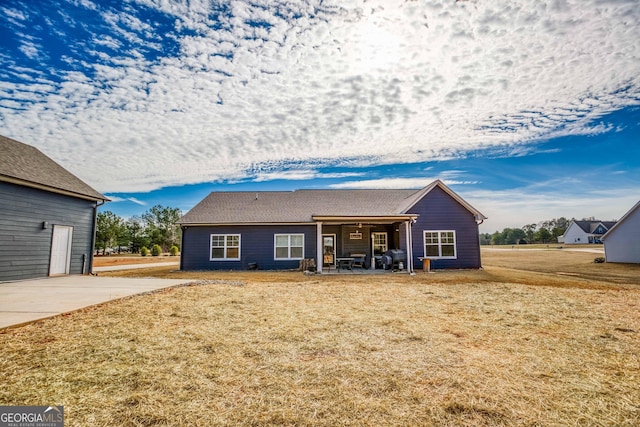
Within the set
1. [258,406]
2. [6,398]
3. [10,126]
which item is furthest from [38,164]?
[258,406]

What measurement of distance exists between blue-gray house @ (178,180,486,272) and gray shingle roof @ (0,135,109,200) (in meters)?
5.43

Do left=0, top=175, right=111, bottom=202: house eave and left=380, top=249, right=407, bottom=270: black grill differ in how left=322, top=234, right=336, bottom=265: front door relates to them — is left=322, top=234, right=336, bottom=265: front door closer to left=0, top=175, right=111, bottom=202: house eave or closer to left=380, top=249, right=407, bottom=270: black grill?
left=380, top=249, right=407, bottom=270: black grill

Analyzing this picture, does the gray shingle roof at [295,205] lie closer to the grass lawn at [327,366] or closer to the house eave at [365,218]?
the house eave at [365,218]

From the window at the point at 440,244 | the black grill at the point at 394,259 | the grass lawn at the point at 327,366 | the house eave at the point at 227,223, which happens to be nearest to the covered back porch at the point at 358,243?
the black grill at the point at 394,259

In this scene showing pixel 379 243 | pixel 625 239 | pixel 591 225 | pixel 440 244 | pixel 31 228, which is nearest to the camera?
pixel 31 228

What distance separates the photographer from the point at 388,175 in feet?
102

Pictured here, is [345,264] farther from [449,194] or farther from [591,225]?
[591,225]

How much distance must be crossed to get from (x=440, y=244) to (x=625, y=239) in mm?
14765

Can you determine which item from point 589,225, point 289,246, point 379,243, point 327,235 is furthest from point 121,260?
point 589,225

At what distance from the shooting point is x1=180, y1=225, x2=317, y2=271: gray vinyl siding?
18.9m

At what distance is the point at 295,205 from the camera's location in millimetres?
21266

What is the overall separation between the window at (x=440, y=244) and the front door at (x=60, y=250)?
18.3 metres

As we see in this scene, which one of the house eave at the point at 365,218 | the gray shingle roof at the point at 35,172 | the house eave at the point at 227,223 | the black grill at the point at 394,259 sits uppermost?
the gray shingle roof at the point at 35,172

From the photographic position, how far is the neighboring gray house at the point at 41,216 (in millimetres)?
11438
